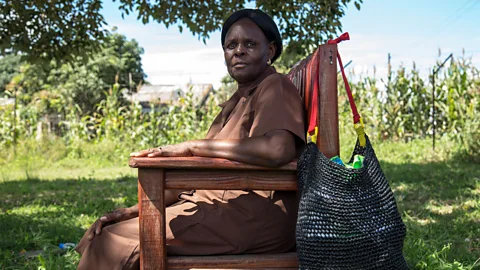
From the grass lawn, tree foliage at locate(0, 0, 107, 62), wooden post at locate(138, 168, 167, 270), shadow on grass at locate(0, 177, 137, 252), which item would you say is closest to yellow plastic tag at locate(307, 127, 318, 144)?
wooden post at locate(138, 168, 167, 270)

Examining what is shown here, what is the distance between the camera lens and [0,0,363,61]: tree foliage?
19.2 ft

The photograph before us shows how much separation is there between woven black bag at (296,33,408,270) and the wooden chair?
15 cm

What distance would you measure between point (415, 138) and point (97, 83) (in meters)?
16.5

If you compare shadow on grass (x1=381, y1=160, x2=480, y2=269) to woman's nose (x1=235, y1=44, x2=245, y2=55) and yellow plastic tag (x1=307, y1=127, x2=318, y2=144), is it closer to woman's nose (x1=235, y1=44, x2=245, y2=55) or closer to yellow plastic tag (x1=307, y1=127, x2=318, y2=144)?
yellow plastic tag (x1=307, y1=127, x2=318, y2=144)

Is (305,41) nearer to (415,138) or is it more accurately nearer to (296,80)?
(296,80)

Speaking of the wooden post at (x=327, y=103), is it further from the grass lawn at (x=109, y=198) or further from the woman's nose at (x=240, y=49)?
the grass lawn at (x=109, y=198)

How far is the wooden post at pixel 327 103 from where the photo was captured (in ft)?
6.81

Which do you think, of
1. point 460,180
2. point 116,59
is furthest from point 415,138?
point 116,59

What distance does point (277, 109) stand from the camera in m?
2.03

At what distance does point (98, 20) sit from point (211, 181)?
5140 mm

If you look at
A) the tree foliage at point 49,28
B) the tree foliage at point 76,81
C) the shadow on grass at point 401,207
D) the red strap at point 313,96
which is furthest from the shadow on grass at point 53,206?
the tree foliage at point 76,81

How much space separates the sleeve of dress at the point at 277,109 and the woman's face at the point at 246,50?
0.17 meters

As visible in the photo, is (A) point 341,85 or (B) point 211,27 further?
(A) point 341,85

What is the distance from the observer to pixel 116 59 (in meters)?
26.5
